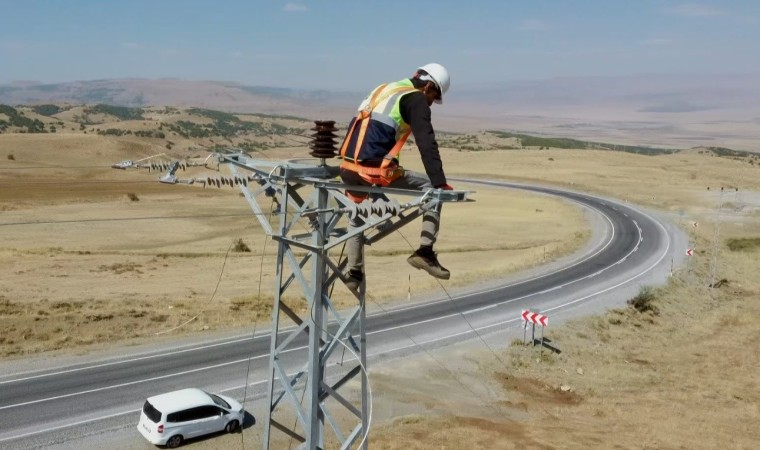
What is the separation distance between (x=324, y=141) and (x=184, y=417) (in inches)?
538

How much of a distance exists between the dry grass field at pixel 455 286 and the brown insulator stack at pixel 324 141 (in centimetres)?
1016

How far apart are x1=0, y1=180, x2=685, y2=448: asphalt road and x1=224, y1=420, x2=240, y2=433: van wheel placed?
137cm

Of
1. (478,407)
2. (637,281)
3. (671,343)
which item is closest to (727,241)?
(637,281)

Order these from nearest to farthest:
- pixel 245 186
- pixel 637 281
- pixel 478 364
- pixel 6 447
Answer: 1. pixel 245 186
2. pixel 6 447
3. pixel 478 364
4. pixel 637 281

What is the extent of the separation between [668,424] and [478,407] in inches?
274

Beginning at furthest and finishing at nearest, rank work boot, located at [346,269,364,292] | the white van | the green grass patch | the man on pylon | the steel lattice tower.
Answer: the green grass patch
the white van
work boot, located at [346,269,364,292]
the steel lattice tower
the man on pylon

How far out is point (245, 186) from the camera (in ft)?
28.9

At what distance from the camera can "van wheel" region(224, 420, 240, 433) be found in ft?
67.3

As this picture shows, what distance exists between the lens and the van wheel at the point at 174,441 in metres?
19.3

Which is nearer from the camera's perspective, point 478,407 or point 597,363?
point 478,407

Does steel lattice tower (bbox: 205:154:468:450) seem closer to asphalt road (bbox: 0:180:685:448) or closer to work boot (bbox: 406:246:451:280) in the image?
work boot (bbox: 406:246:451:280)

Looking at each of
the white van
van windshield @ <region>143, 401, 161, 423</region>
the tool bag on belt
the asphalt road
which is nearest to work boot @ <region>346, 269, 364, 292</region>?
the tool bag on belt

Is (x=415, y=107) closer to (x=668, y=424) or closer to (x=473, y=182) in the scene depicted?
(x=668, y=424)

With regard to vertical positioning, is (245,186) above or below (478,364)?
above
